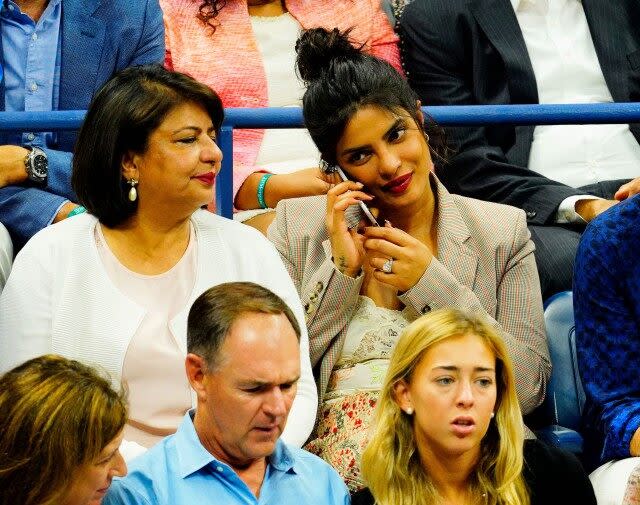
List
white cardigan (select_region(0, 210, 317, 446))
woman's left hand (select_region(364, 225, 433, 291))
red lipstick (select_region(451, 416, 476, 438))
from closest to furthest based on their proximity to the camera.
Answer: red lipstick (select_region(451, 416, 476, 438)) < white cardigan (select_region(0, 210, 317, 446)) < woman's left hand (select_region(364, 225, 433, 291))

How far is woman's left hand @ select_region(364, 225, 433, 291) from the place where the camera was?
326 centimetres

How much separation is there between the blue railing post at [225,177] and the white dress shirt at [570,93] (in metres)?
1.06

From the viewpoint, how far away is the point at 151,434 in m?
3.04

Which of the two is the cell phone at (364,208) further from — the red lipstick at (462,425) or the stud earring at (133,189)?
the red lipstick at (462,425)

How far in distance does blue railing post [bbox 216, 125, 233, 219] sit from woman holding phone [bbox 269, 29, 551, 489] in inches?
5.2

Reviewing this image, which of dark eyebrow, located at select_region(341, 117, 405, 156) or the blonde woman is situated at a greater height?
dark eyebrow, located at select_region(341, 117, 405, 156)

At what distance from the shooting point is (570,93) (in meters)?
4.23

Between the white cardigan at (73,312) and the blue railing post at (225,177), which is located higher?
the blue railing post at (225,177)

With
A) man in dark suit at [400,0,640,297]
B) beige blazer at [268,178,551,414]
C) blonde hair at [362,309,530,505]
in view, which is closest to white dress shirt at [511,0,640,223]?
man in dark suit at [400,0,640,297]

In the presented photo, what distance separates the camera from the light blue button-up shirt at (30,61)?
3734mm

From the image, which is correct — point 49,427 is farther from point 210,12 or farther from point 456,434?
point 210,12

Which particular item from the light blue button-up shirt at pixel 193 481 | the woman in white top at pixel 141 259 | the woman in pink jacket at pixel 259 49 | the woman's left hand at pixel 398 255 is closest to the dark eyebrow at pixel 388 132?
the woman's left hand at pixel 398 255

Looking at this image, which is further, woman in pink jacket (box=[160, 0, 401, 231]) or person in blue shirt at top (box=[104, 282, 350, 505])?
woman in pink jacket (box=[160, 0, 401, 231])

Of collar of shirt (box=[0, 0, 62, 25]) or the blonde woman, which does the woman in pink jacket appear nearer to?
collar of shirt (box=[0, 0, 62, 25])
